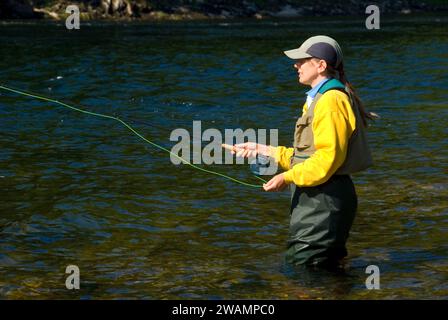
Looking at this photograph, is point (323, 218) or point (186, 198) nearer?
point (323, 218)

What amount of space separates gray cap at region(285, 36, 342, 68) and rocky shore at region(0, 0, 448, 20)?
63.6 meters

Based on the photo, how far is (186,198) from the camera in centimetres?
1225

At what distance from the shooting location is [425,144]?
16.0 meters

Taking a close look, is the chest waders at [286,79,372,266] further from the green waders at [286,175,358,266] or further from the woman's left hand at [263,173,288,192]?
the woman's left hand at [263,173,288,192]

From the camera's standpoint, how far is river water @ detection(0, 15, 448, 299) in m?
8.54

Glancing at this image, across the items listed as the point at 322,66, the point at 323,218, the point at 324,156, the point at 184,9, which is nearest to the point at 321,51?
the point at 322,66

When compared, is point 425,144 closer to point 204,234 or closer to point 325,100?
point 204,234

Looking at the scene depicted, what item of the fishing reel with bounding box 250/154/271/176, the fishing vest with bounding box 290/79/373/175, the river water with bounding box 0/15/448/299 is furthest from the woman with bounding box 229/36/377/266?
the river water with bounding box 0/15/448/299

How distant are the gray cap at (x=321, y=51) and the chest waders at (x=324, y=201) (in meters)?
0.19

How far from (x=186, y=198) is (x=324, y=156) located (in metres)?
4.83

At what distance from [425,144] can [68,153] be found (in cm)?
624

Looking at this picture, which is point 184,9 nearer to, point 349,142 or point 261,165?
point 261,165

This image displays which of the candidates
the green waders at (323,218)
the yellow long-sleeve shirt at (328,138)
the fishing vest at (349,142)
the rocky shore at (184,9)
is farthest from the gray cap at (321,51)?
the rocky shore at (184,9)

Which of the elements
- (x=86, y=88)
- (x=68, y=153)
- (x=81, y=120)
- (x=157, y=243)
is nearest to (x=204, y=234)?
(x=157, y=243)
